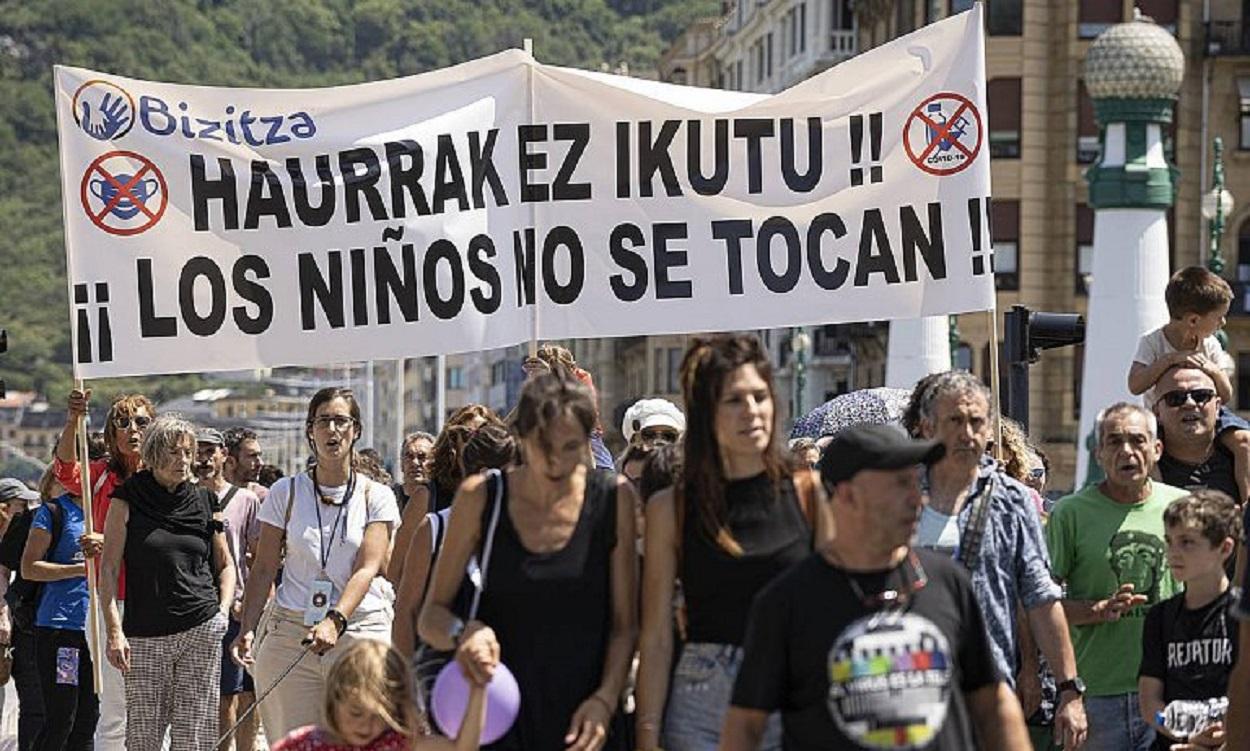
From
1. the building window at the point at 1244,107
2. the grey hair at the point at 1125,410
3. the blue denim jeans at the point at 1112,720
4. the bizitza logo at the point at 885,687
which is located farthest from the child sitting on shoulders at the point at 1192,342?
the building window at the point at 1244,107

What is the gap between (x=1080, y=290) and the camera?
62625mm

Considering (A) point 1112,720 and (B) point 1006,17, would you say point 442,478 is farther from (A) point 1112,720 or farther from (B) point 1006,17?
(B) point 1006,17

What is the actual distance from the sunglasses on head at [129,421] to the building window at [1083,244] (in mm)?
50869

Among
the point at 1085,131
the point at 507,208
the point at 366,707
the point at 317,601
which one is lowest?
the point at 317,601

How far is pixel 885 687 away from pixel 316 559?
4946 millimetres

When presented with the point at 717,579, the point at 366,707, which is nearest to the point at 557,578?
the point at 717,579

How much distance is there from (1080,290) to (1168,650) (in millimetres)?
54379

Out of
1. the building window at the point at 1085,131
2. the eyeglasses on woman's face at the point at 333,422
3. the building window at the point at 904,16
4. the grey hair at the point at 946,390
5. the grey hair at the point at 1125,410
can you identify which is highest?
the building window at the point at 904,16

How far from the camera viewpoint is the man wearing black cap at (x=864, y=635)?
6.47 meters

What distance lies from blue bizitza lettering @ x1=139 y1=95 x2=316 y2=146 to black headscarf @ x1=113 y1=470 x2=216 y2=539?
1.42m

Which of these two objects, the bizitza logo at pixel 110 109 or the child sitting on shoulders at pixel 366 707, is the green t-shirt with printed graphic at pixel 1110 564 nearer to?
the child sitting on shoulders at pixel 366 707

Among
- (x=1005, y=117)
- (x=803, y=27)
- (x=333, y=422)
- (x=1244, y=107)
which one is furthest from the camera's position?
(x=803, y=27)

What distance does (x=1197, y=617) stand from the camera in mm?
8844

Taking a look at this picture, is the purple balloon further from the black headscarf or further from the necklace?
the black headscarf
